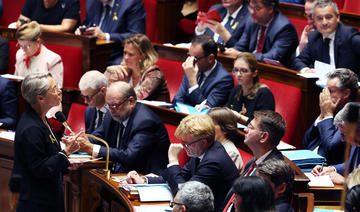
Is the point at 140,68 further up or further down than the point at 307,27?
further down

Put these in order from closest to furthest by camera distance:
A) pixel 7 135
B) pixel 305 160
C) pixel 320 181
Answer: pixel 320 181
pixel 305 160
pixel 7 135

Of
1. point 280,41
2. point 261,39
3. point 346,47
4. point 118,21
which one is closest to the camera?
point 346,47

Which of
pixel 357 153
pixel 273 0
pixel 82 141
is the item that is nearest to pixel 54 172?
pixel 82 141

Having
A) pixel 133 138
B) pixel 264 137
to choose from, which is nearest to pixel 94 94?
pixel 133 138

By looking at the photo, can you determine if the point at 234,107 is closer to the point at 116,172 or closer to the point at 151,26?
the point at 116,172

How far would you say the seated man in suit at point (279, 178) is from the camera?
5.38 ft

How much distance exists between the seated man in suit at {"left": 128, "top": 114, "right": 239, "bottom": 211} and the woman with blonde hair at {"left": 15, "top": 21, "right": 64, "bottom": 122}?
1.41 meters

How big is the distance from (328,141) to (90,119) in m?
1.11

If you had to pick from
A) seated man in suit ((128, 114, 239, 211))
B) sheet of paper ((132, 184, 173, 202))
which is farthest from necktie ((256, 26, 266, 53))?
sheet of paper ((132, 184, 173, 202))

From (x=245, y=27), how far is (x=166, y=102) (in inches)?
29.2

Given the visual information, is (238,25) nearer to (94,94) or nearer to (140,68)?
(140,68)

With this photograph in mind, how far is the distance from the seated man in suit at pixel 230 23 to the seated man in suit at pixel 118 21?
409mm

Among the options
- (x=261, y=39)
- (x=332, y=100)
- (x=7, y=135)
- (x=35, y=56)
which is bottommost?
(x=7, y=135)

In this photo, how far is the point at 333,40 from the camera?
2930 mm
